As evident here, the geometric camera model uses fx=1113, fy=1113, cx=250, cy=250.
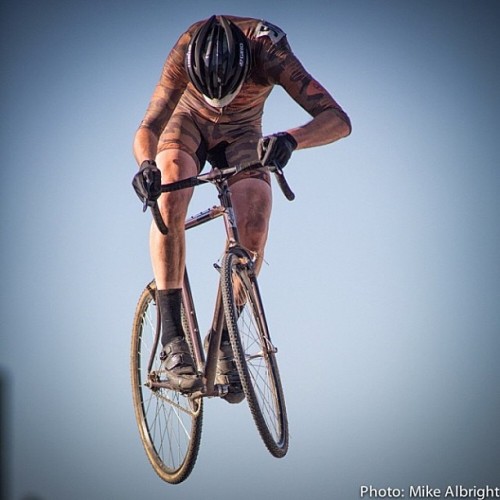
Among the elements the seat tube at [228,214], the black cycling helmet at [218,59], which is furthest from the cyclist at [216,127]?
the seat tube at [228,214]

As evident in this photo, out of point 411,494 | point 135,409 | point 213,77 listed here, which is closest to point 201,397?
point 135,409

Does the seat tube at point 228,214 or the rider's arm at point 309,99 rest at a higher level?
the rider's arm at point 309,99

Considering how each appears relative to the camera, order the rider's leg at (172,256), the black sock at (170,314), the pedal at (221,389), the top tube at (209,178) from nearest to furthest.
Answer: the top tube at (209,178) → the pedal at (221,389) → the rider's leg at (172,256) → the black sock at (170,314)

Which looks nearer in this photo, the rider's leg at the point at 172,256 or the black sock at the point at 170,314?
the rider's leg at the point at 172,256

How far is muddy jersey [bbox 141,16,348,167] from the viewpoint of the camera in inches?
174

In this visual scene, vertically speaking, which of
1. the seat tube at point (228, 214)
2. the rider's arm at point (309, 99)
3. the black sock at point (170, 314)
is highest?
the rider's arm at point (309, 99)

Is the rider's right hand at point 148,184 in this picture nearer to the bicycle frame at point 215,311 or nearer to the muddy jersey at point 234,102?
the bicycle frame at point 215,311

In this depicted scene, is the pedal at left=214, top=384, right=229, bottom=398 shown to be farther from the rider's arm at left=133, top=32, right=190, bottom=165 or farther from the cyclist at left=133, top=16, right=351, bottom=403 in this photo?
the rider's arm at left=133, top=32, right=190, bottom=165

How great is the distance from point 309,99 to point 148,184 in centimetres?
78

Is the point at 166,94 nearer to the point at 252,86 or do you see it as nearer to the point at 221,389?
the point at 252,86

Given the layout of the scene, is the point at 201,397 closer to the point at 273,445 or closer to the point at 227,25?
the point at 273,445

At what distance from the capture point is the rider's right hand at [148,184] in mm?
4035

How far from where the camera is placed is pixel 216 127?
4.70 m

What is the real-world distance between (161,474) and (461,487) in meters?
1.70
